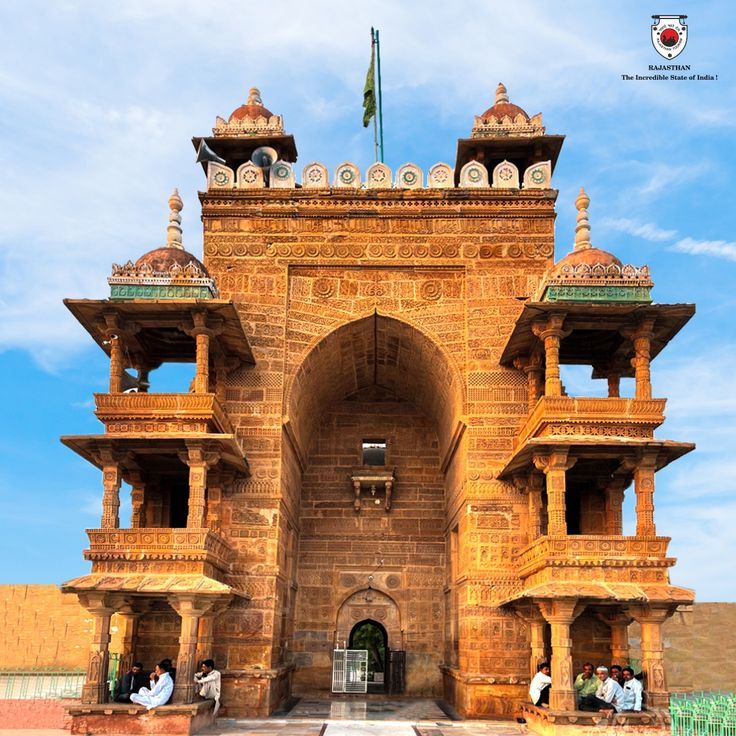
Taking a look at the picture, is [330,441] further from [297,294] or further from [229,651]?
[229,651]

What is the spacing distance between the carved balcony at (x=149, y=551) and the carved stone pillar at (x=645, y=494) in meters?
6.80

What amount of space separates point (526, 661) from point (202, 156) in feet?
38.3

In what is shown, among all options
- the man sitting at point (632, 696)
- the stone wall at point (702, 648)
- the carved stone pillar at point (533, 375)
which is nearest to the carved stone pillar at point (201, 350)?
the carved stone pillar at point (533, 375)

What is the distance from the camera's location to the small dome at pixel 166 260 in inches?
585

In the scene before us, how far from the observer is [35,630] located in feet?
64.1

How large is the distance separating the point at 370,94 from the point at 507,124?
4.70 metres

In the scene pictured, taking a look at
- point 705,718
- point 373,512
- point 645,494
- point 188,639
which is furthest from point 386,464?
point 705,718

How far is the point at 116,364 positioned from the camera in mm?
14477

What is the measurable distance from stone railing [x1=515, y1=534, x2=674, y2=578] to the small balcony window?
27.1 feet

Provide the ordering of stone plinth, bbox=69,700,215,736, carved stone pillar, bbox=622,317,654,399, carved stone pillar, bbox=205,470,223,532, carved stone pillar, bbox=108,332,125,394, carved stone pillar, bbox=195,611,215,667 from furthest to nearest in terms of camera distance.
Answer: carved stone pillar, bbox=205,470,223,532, carved stone pillar, bbox=108,332,125,394, carved stone pillar, bbox=195,611,215,667, carved stone pillar, bbox=622,317,654,399, stone plinth, bbox=69,700,215,736

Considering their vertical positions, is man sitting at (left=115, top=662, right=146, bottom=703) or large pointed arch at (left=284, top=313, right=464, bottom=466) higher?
large pointed arch at (left=284, top=313, right=464, bottom=466)

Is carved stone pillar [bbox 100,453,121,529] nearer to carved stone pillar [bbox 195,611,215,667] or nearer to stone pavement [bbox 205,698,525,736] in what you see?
carved stone pillar [bbox 195,611,215,667]

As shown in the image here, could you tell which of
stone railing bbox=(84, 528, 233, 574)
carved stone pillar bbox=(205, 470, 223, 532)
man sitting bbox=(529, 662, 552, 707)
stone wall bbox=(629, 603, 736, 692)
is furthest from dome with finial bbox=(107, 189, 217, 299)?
stone wall bbox=(629, 603, 736, 692)

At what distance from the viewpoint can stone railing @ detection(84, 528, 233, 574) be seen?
13258 mm
